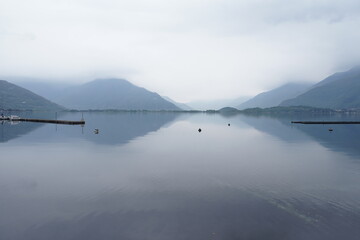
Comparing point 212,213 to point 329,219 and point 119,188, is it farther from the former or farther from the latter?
point 119,188

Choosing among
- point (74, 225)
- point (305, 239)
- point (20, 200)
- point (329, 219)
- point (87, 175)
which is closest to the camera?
point (305, 239)

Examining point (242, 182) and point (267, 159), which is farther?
point (267, 159)

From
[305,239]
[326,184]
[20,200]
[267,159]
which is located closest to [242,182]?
[326,184]

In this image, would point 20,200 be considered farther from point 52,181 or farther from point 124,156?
point 124,156

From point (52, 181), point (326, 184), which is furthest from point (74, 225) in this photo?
point (326, 184)

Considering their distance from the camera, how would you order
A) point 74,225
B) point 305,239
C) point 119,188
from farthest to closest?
1. point 119,188
2. point 74,225
3. point 305,239

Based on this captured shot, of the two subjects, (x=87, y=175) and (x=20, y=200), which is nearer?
(x=20, y=200)

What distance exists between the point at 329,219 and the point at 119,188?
25.1 meters

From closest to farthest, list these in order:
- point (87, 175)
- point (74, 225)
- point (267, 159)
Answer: point (74, 225) < point (87, 175) < point (267, 159)

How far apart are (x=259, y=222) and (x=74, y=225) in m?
17.7

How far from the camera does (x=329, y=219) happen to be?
25.4 metres

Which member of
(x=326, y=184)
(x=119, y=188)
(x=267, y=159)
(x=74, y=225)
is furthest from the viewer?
(x=267, y=159)

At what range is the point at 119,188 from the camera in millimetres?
34594

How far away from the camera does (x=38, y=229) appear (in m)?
22.9
